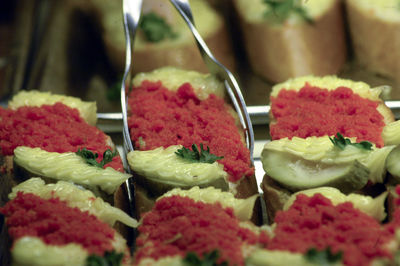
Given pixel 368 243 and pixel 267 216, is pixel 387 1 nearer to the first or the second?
pixel 267 216

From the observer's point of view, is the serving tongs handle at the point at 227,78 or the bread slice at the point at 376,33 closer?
the serving tongs handle at the point at 227,78

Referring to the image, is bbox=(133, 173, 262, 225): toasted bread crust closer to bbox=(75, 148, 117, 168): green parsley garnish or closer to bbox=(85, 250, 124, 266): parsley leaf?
bbox=(75, 148, 117, 168): green parsley garnish

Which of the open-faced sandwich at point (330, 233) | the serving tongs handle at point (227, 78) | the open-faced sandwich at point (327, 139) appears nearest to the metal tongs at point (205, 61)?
the serving tongs handle at point (227, 78)

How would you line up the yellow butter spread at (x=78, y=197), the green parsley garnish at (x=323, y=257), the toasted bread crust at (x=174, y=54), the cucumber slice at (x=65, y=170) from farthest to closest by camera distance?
the toasted bread crust at (x=174, y=54)
the cucumber slice at (x=65, y=170)
the yellow butter spread at (x=78, y=197)
the green parsley garnish at (x=323, y=257)

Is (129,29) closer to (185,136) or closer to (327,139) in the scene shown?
(185,136)

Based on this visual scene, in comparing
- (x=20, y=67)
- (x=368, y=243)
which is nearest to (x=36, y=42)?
(x=20, y=67)

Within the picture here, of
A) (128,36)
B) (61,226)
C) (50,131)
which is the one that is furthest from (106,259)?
(128,36)

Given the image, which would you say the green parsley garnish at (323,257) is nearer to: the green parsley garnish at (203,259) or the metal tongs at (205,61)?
the green parsley garnish at (203,259)
